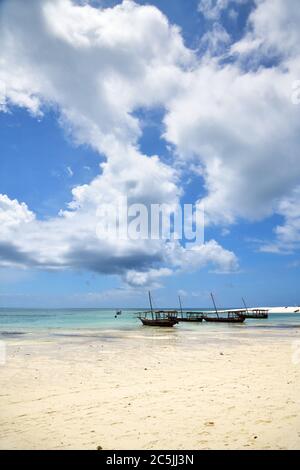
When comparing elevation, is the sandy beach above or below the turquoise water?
above

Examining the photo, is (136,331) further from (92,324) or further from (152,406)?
(152,406)

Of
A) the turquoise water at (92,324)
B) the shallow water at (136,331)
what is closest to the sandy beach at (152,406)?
the shallow water at (136,331)

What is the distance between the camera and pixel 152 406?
360 inches

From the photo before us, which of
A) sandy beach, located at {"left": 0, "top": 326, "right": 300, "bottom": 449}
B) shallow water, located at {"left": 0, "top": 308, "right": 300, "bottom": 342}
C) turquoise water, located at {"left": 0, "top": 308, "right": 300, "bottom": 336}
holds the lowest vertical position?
turquoise water, located at {"left": 0, "top": 308, "right": 300, "bottom": 336}

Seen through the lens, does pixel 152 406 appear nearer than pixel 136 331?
Yes

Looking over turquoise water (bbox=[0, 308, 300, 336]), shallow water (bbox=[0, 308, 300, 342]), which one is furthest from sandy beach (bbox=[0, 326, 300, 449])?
turquoise water (bbox=[0, 308, 300, 336])

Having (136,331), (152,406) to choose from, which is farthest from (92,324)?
(152,406)

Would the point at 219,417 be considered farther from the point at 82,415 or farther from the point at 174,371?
the point at 174,371

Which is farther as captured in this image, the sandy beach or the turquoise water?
the turquoise water

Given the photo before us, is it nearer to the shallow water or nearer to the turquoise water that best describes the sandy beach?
the shallow water

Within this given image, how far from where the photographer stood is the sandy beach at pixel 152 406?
271 inches

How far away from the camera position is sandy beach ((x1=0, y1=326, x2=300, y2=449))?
6895mm

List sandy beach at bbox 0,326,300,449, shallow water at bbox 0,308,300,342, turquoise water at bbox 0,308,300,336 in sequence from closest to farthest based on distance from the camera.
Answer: sandy beach at bbox 0,326,300,449, shallow water at bbox 0,308,300,342, turquoise water at bbox 0,308,300,336
